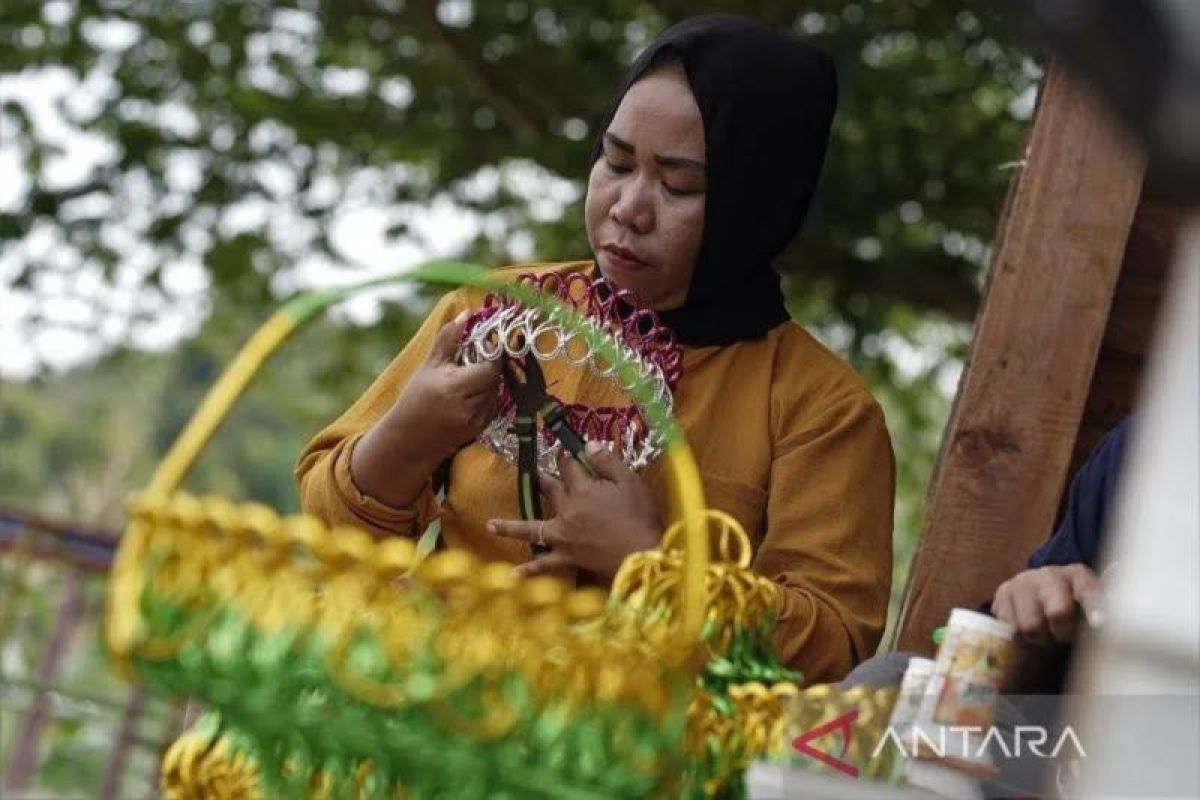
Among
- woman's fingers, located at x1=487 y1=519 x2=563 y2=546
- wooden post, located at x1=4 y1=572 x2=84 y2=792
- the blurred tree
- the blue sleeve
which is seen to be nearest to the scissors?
woman's fingers, located at x1=487 y1=519 x2=563 y2=546

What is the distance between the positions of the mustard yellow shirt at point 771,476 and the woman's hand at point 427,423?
3cm

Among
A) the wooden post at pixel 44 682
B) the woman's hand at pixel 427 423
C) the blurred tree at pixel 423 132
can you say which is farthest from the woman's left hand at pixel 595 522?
the wooden post at pixel 44 682

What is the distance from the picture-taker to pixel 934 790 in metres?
1.69

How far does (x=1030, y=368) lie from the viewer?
3.14 metres

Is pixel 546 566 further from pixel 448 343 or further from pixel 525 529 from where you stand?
pixel 448 343

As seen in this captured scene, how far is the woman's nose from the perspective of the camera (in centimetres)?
265

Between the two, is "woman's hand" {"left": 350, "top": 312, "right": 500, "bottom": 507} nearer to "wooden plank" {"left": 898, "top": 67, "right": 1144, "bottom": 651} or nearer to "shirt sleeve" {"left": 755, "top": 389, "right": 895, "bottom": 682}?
"shirt sleeve" {"left": 755, "top": 389, "right": 895, "bottom": 682}

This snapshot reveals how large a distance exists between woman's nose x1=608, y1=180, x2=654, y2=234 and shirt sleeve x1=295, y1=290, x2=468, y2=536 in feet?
0.82

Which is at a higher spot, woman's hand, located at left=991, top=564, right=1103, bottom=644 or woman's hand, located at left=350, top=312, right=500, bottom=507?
woman's hand, located at left=991, top=564, right=1103, bottom=644

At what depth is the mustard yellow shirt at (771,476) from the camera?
8.25 ft

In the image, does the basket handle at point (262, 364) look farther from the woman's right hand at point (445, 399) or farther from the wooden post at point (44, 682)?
the wooden post at point (44, 682)

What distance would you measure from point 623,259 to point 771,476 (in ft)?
1.01


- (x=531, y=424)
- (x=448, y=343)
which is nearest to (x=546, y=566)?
(x=531, y=424)

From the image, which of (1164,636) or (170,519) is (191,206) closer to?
(170,519)
